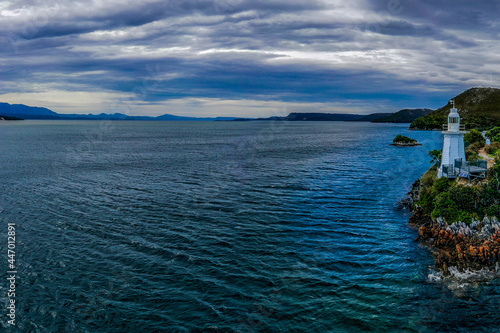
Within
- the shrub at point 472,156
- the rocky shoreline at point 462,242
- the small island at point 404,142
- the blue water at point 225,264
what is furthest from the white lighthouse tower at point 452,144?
the small island at point 404,142

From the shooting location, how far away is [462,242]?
29125mm

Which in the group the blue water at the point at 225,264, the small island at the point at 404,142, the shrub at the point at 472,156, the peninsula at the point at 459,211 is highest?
the small island at the point at 404,142

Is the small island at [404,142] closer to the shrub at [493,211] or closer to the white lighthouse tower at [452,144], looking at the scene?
the white lighthouse tower at [452,144]

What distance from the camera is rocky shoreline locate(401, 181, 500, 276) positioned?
25656 mm

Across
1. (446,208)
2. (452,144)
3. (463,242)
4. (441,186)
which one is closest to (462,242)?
(463,242)

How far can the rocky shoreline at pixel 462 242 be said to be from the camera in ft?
84.2

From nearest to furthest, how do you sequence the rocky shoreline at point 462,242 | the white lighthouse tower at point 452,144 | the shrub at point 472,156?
the rocky shoreline at point 462,242
the white lighthouse tower at point 452,144
the shrub at point 472,156

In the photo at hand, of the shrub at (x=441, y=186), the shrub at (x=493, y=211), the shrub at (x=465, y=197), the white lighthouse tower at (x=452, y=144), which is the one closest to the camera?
the shrub at (x=493, y=211)

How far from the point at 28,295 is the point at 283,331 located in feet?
55.0

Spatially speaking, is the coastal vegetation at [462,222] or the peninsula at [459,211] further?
the peninsula at [459,211]

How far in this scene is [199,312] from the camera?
20.3 m

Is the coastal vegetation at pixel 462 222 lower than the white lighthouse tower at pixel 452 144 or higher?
lower

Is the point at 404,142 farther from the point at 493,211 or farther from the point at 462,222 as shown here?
the point at 462,222

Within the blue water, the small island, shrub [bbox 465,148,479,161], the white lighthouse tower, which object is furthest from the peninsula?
the small island
